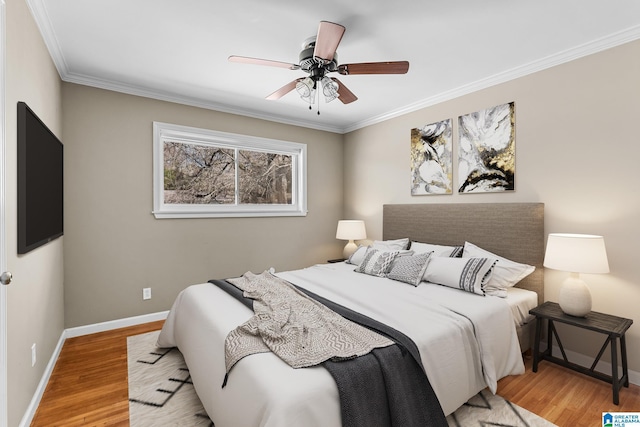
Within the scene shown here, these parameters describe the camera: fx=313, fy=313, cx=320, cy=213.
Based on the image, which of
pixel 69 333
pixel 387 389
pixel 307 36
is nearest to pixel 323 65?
pixel 307 36

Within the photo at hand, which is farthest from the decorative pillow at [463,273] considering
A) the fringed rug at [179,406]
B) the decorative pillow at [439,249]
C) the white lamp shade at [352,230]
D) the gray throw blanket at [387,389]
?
the white lamp shade at [352,230]

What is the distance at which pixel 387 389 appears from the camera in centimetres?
146

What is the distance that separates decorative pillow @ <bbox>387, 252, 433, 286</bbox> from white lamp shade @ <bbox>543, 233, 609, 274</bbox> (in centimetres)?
100

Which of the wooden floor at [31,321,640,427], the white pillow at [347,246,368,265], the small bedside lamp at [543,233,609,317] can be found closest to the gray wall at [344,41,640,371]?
the small bedside lamp at [543,233,609,317]

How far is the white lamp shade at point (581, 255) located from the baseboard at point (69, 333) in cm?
359

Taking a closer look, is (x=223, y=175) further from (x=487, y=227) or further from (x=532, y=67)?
(x=532, y=67)

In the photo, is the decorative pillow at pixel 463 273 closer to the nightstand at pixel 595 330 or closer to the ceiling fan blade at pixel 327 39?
the nightstand at pixel 595 330

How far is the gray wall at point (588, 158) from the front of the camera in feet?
7.64

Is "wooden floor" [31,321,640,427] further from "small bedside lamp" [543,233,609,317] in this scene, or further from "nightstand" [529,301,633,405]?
"small bedside lamp" [543,233,609,317]

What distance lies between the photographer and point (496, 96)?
3100 mm

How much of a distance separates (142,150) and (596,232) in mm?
4324

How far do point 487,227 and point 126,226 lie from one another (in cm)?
372

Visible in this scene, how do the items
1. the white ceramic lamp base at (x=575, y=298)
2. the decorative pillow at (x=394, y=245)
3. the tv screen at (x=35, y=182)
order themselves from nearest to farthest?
the tv screen at (x=35, y=182) → the white ceramic lamp base at (x=575, y=298) → the decorative pillow at (x=394, y=245)

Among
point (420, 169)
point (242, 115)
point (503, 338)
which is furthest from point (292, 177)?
point (503, 338)
